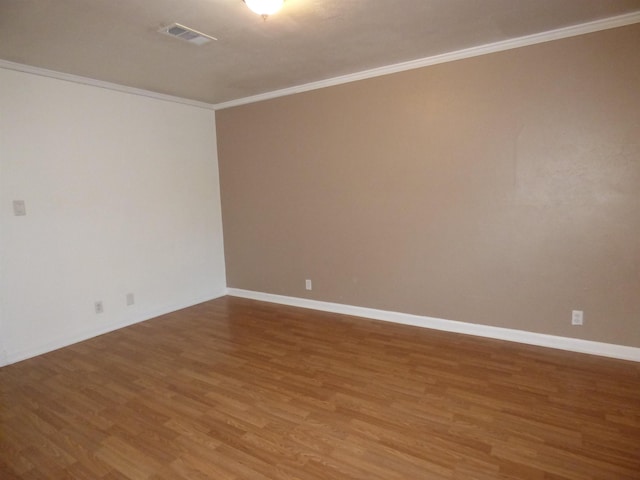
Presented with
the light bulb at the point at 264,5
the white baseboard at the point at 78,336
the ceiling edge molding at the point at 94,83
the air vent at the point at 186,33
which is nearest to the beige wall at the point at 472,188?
the ceiling edge molding at the point at 94,83

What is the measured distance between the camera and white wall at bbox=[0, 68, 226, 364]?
10.1 ft

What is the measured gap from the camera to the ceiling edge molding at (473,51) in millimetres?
2559

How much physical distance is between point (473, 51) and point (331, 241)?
7.31 feet

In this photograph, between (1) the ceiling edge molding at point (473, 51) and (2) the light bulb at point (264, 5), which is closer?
(2) the light bulb at point (264, 5)

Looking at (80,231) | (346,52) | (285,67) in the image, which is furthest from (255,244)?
(346,52)

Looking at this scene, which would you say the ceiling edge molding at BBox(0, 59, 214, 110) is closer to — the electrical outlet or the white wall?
the white wall

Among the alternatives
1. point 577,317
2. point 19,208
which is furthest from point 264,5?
point 577,317

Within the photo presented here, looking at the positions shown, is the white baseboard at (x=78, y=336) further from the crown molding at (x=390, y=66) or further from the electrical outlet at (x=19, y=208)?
the crown molding at (x=390, y=66)

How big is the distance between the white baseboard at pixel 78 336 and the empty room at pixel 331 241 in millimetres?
22

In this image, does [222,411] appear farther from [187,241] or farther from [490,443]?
[187,241]

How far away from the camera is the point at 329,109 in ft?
12.7

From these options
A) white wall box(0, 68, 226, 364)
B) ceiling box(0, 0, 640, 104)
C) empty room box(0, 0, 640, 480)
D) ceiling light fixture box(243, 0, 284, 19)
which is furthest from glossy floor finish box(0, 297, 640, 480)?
ceiling box(0, 0, 640, 104)

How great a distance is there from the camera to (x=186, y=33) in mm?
2494

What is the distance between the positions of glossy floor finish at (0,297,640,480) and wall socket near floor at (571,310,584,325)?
269mm
